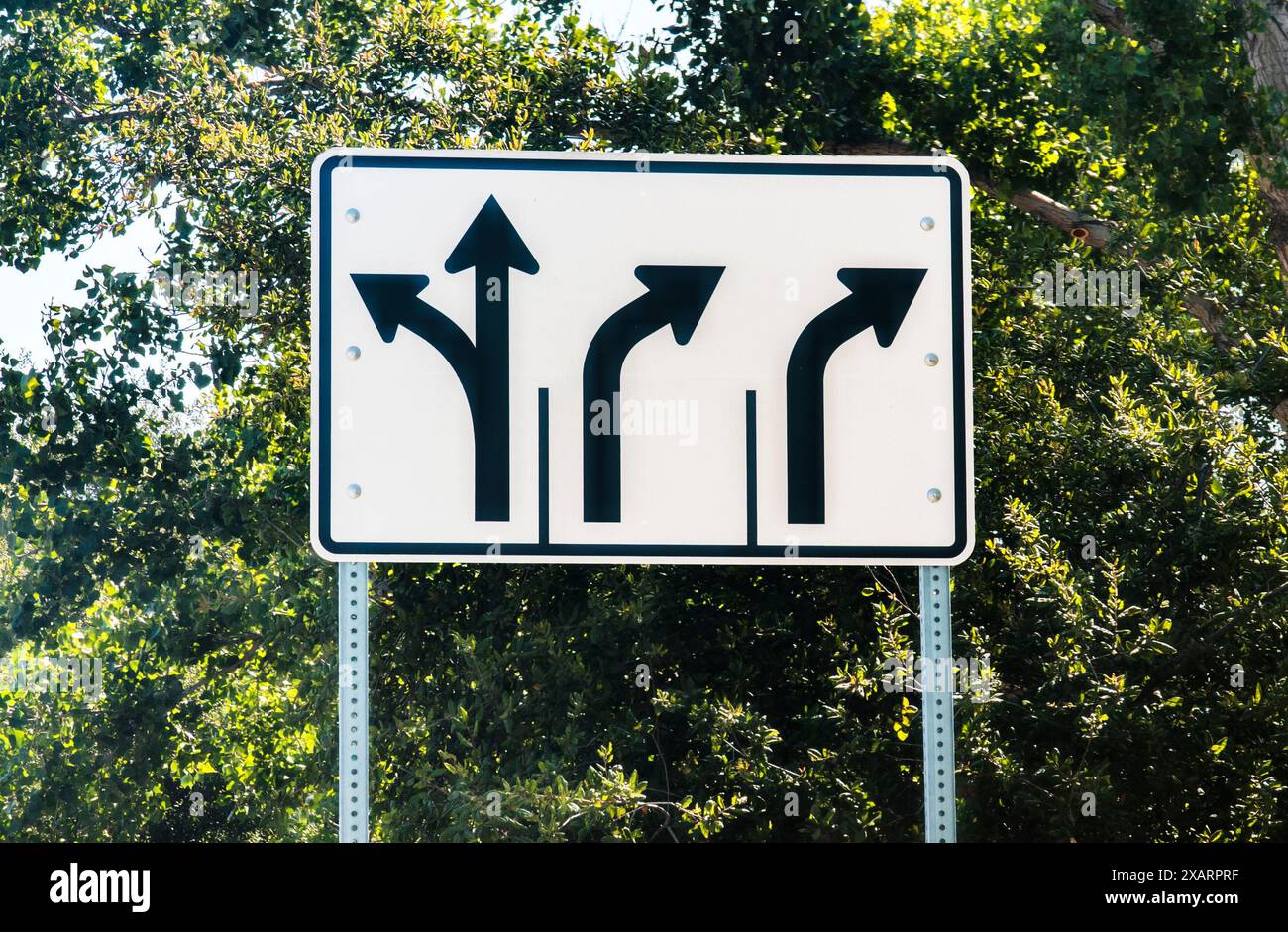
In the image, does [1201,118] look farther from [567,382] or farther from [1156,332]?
[567,382]

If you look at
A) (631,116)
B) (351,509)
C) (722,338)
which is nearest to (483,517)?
(351,509)

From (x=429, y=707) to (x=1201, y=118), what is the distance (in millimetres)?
4519

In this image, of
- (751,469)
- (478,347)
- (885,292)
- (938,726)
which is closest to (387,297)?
(478,347)

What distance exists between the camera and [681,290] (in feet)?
6.04

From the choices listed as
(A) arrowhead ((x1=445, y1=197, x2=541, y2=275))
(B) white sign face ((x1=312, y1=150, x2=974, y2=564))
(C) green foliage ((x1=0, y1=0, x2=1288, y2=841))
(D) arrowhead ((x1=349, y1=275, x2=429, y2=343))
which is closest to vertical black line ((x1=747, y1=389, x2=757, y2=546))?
(B) white sign face ((x1=312, y1=150, x2=974, y2=564))

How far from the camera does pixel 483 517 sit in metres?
1.79

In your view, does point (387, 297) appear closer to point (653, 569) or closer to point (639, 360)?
point (639, 360)

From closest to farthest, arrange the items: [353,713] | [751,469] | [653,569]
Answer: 1. [353,713]
2. [751,469]
3. [653,569]

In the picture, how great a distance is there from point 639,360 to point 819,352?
0.86 feet

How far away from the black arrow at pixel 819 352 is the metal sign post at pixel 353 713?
2.04 feet

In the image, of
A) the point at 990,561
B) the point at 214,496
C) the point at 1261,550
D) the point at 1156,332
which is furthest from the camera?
the point at 214,496

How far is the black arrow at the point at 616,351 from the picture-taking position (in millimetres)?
1799

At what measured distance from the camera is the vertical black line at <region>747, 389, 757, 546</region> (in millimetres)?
1805

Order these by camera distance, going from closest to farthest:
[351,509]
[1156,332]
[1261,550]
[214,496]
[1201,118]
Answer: [351,509] → [1201,118] → [1261,550] → [1156,332] → [214,496]
